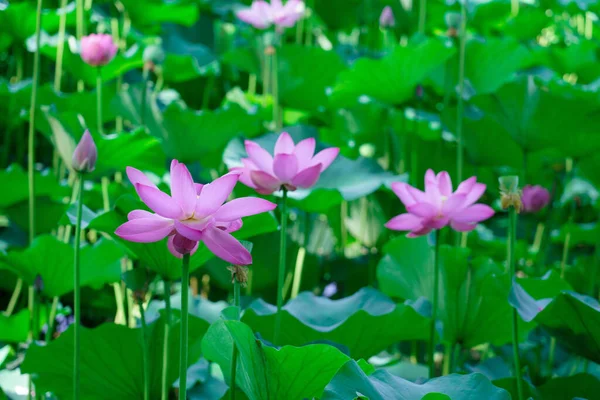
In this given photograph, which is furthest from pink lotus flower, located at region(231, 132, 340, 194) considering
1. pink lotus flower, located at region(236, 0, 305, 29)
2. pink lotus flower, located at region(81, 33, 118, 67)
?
pink lotus flower, located at region(236, 0, 305, 29)

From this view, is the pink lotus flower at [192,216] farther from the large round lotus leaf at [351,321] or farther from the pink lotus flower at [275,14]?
the pink lotus flower at [275,14]

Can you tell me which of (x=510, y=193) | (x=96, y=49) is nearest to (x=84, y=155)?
(x=510, y=193)

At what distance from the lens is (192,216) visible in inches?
23.1

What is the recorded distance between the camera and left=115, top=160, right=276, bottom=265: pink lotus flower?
567 millimetres

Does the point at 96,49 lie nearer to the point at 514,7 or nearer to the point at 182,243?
the point at 182,243

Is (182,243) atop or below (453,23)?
below

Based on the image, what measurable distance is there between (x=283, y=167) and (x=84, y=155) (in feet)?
0.74

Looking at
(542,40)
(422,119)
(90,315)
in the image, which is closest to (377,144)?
(422,119)

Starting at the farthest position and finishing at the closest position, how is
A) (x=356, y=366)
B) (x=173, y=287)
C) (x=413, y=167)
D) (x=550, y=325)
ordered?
1. (x=173, y=287)
2. (x=413, y=167)
3. (x=550, y=325)
4. (x=356, y=366)

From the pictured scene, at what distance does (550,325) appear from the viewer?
2.69ft

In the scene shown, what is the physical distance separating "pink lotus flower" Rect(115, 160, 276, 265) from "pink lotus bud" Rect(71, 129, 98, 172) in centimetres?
25

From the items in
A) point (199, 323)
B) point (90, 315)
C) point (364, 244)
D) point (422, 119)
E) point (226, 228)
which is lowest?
point (90, 315)

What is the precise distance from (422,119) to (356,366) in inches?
43.9

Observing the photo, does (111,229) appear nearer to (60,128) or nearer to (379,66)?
(60,128)
